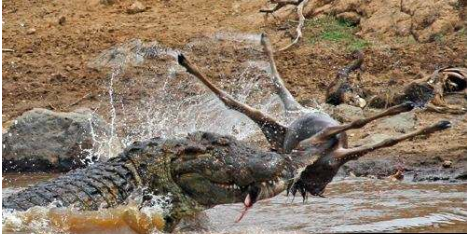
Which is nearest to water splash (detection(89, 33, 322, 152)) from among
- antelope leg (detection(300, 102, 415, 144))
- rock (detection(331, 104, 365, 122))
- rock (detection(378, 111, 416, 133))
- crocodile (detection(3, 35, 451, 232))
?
rock (detection(331, 104, 365, 122))

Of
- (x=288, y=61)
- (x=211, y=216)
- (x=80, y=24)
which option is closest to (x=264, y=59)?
(x=288, y=61)

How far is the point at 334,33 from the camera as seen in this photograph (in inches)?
504

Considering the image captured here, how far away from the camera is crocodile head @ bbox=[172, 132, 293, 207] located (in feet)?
18.1

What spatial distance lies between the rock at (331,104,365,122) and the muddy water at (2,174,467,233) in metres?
2.10

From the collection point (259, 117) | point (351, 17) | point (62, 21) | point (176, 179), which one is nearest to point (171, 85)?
point (351, 17)

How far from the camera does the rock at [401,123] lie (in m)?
9.29

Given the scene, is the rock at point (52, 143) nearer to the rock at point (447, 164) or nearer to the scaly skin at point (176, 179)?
the rock at point (447, 164)

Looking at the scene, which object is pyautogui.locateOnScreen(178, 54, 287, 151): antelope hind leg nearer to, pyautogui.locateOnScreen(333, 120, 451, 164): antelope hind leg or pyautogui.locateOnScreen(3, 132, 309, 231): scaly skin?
pyautogui.locateOnScreen(3, 132, 309, 231): scaly skin

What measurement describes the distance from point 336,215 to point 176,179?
111 centimetres

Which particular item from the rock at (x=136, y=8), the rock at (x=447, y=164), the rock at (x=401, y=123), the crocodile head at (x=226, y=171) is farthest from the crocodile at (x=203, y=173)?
the rock at (x=136, y=8)

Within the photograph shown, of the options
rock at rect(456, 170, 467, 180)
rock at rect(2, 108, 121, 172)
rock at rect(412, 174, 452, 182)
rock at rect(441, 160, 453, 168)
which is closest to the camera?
rock at rect(456, 170, 467, 180)

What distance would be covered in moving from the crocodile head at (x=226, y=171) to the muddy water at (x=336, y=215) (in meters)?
0.27

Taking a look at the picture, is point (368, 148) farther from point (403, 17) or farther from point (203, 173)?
point (403, 17)

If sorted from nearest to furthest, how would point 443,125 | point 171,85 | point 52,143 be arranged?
point 443,125 < point 52,143 < point 171,85
